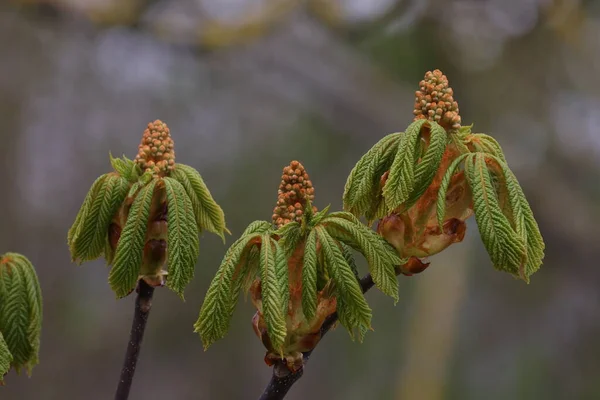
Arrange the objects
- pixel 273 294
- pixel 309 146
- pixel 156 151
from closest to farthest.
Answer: pixel 273 294, pixel 156 151, pixel 309 146

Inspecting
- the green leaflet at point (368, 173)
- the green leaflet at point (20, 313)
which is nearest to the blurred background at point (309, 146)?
the green leaflet at point (20, 313)

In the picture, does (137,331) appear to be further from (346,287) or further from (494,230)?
(494,230)

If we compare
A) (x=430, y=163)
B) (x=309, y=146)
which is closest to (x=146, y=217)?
(x=430, y=163)

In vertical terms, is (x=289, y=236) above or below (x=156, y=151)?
below

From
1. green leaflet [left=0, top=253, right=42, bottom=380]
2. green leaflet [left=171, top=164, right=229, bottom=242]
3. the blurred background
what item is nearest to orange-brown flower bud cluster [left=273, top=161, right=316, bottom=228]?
green leaflet [left=171, top=164, right=229, bottom=242]

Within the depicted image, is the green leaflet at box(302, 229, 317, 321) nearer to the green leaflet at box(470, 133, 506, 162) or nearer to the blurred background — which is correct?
the green leaflet at box(470, 133, 506, 162)

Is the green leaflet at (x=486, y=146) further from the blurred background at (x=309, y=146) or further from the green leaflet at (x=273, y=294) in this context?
the blurred background at (x=309, y=146)
